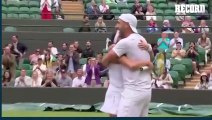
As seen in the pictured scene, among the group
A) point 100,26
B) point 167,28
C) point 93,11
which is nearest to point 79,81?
point 100,26

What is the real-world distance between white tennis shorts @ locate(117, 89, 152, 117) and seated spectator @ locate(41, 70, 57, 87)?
32.4 feet

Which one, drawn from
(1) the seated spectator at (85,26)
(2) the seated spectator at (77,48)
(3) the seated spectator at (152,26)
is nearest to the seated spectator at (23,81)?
(2) the seated spectator at (77,48)

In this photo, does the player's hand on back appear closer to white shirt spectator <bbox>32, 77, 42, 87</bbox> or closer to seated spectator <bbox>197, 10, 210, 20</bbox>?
white shirt spectator <bbox>32, 77, 42, 87</bbox>

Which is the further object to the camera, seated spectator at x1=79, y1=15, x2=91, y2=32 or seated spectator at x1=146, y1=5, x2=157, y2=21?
seated spectator at x1=146, y1=5, x2=157, y2=21

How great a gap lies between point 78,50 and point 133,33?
12.6 m

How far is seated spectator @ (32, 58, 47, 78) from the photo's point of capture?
60.2 feet

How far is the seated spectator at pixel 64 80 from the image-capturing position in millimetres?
18047

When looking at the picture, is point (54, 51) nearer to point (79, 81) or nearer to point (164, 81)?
point (79, 81)

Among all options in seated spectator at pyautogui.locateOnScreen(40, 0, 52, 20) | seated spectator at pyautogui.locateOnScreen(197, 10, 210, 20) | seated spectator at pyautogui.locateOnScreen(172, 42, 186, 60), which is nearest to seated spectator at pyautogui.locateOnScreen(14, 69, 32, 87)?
seated spectator at pyautogui.locateOnScreen(172, 42, 186, 60)

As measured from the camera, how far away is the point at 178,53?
65.3 feet

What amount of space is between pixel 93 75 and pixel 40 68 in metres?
1.63

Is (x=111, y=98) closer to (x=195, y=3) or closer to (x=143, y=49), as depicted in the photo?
(x=143, y=49)

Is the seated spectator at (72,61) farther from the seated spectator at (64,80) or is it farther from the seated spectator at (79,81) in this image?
the seated spectator at (79,81)

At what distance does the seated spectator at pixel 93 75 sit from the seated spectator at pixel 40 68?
1186 mm
